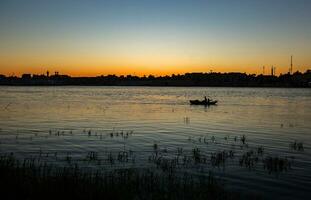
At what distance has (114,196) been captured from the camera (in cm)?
1130

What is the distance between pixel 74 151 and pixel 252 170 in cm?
1029

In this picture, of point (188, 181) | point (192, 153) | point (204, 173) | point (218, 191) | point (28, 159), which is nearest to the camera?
point (218, 191)

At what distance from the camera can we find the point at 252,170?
61.1 feet

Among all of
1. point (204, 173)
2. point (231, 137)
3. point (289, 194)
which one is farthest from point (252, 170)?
point (231, 137)

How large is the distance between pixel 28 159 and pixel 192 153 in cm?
894

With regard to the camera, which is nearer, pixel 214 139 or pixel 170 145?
pixel 170 145

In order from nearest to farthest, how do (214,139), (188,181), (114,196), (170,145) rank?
(114,196) → (188,181) → (170,145) → (214,139)

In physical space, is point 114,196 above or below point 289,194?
above

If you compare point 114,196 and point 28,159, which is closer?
point 114,196

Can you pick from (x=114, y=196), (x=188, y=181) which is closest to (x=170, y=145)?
(x=188, y=181)

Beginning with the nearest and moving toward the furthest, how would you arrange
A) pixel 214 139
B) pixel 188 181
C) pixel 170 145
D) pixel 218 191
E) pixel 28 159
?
pixel 218 191 < pixel 188 181 < pixel 28 159 < pixel 170 145 < pixel 214 139

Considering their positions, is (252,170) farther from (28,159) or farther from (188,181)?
(28,159)

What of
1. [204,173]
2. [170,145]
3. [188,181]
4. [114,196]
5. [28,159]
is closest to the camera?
[114,196]

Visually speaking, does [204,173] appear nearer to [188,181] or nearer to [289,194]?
[188,181]
